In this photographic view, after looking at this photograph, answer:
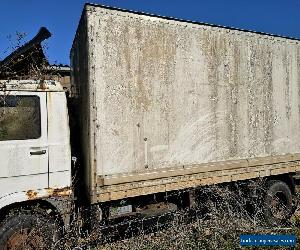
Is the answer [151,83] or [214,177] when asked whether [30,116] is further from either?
[214,177]

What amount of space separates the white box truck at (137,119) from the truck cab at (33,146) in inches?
0.5

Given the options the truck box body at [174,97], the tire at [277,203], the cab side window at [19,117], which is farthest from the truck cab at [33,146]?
the tire at [277,203]

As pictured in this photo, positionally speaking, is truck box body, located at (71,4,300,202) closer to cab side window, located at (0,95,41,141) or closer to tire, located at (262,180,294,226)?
tire, located at (262,180,294,226)

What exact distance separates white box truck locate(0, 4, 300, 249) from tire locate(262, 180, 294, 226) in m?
0.45

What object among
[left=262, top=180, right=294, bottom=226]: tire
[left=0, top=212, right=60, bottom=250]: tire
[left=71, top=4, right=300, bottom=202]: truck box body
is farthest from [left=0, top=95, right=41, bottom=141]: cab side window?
[left=262, top=180, right=294, bottom=226]: tire

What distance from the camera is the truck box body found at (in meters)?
4.87

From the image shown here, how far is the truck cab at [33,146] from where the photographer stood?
462 centimetres

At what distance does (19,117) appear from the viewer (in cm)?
475

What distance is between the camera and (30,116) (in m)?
4.80

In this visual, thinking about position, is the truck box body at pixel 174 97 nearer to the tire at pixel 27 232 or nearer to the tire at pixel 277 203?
the tire at pixel 277 203

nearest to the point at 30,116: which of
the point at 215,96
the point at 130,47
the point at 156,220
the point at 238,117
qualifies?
the point at 130,47

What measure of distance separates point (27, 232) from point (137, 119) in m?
1.96

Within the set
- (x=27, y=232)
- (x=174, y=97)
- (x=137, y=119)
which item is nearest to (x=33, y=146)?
(x=27, y=232)

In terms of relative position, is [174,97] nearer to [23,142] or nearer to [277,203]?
[23,142]
